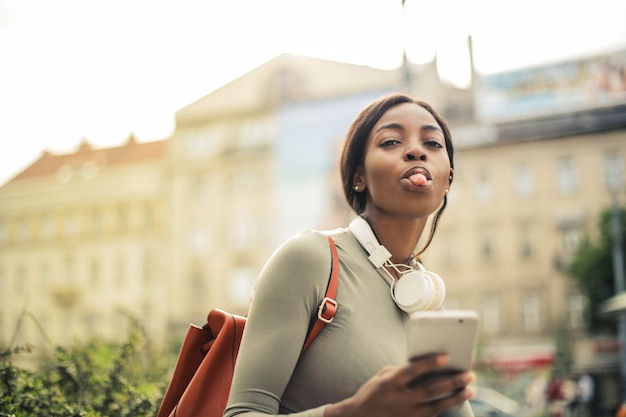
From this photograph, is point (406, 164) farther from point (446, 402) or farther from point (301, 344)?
point (446, 402)

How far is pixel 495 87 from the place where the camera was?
41094 mm

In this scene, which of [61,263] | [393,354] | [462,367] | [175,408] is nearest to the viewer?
[462,367]

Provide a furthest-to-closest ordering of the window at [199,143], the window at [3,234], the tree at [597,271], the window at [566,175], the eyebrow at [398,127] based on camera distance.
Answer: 1. the window at [3,234]
2. the window at [199,143]
3. the window at [566,175]
4. the tree at [597,271]
5. the eyebrow at [398,127]

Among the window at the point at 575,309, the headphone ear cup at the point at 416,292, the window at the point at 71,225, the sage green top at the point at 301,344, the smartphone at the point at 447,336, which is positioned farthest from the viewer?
the window at the point at 71,225

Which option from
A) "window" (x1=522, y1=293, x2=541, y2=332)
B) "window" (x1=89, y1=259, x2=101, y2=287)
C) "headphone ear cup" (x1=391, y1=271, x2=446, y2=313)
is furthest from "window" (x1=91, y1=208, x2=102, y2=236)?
"headphone ear cup" (x1=391, y1=271, x2=446, y2=313)

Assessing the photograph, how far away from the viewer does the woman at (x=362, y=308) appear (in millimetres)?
1276

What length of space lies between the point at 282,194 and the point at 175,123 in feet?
52.1

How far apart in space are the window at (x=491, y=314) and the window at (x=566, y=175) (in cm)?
681

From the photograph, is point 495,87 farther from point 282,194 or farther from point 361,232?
point 361,232

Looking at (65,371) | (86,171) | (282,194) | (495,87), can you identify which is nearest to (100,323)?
(86,171)

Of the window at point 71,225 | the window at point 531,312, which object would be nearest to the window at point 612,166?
the window at point 531,312

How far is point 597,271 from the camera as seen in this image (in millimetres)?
33875

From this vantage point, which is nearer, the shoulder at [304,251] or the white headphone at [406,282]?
the shoulder at [304,251]

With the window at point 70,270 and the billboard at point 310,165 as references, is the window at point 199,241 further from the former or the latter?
the billboard at point 310,165
